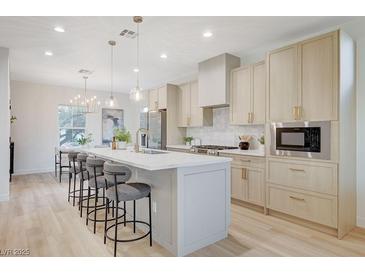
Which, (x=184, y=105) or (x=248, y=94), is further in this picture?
(x=184, y=105)

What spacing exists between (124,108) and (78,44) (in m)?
4.68

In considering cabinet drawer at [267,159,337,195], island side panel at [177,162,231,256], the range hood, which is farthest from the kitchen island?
the range hood

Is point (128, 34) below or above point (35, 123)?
above

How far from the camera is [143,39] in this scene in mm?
3537

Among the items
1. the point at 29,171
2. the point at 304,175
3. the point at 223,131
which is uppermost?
the point at 223,131

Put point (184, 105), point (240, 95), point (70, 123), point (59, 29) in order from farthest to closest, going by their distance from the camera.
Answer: point (70, 123)
point (184, 105)
point (240, 95)
point (59, 29)

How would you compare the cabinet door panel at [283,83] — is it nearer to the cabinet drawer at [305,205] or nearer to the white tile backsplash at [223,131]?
the white tile backsplash at [223,131]

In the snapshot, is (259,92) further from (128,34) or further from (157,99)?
(157,99)

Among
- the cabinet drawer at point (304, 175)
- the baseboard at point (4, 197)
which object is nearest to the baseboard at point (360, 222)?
the cabinet drawer at point (304, 175)

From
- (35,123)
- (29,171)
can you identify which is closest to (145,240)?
(29,171)

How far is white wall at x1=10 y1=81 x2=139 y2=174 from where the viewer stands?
6340 mm

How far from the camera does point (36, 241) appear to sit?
2.49 m

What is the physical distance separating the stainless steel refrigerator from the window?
2542 mm

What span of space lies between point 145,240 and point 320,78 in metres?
2.90
